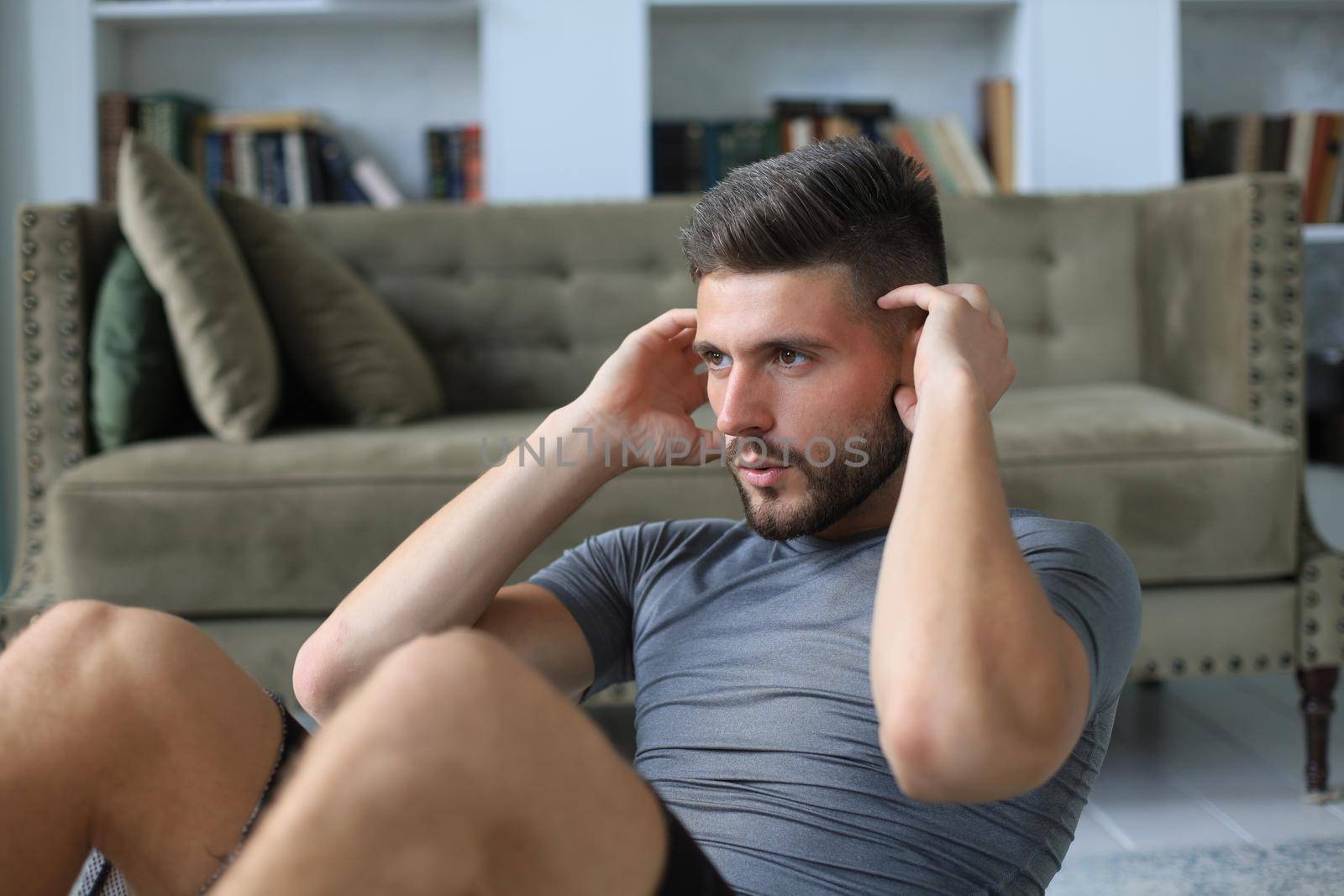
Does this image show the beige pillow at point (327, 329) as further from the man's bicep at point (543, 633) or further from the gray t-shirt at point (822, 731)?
the gray t-shirt at point (822, 731)

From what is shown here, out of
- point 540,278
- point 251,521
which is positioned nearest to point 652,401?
point 251,521

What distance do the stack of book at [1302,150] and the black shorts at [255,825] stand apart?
2864 millimetres

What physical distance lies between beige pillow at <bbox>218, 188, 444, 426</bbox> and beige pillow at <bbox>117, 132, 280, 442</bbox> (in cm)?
13

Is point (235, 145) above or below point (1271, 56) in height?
Result: below

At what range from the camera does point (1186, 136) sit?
10.6ft

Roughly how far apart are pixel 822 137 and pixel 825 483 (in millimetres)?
2279

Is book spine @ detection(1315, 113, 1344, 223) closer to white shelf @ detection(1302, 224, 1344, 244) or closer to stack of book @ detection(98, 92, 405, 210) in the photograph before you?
white shelf @ detection(1302, 224, 1344, 244)

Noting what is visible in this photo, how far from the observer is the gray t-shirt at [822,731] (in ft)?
3.09

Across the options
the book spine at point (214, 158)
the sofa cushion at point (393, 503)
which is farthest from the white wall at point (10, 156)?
the sofa cushion at point (393, 503)

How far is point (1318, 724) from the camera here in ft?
6.40

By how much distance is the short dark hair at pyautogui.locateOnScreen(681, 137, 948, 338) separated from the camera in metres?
1.11

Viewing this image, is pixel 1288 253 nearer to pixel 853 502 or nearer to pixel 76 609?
pixel 853 502

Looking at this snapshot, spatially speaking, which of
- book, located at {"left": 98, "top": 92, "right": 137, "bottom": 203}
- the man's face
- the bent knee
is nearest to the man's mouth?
the man's face

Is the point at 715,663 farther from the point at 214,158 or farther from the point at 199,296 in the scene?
the point at 214,158
